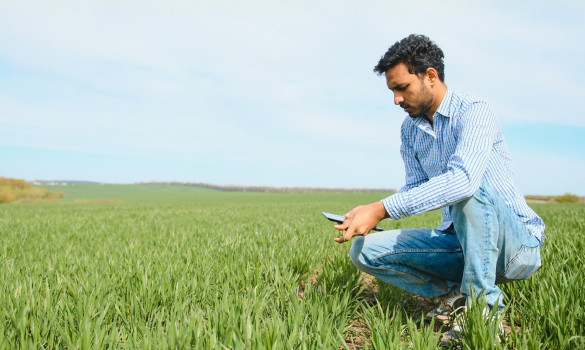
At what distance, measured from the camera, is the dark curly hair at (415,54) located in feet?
7.84

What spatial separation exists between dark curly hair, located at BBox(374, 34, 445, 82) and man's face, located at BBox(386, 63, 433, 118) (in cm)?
4

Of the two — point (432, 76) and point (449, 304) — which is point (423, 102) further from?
point (449, 304)

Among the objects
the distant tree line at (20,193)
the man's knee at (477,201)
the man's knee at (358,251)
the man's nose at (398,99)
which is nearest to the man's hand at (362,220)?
the man's knee at (477,201)

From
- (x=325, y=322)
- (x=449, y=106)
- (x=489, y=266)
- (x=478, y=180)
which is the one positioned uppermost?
(x=449, y=106)

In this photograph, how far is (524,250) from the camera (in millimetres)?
2209

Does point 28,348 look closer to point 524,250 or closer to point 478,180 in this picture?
point 478,180

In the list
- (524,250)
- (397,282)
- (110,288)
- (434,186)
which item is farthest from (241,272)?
(524,250)

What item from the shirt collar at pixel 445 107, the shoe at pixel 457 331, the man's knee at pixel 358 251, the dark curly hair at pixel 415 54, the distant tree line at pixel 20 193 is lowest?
the distant tree line at pixel 20 193

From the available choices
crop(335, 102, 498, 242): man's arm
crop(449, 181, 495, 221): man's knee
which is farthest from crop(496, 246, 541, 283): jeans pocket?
crop(335, 102, 498, 242): man's arm

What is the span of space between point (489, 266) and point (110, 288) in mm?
2654

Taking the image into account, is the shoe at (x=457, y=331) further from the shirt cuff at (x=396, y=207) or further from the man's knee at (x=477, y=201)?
the shirt cuff at (x=396, y=207)

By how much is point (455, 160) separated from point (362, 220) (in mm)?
657

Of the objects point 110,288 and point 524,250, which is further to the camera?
point 110,288

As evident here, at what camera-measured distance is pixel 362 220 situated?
6.03 ft
